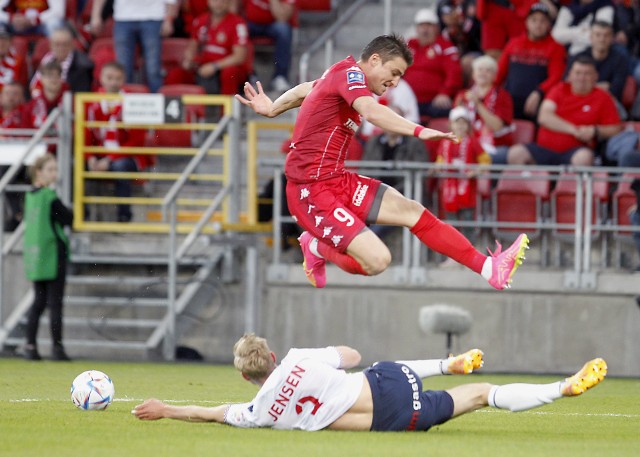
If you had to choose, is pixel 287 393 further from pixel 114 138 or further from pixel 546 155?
pixel 114 138

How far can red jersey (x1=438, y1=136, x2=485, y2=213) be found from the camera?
16.8 metres

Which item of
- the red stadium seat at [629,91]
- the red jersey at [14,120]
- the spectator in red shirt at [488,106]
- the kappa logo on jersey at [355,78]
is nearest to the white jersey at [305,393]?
the kappa logo on jersey at [355,78]

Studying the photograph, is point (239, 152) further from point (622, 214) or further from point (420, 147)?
point (622, 214)

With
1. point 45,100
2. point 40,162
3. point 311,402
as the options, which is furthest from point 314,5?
point 311,402

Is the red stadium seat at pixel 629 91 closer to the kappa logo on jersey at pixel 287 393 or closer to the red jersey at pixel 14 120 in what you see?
the red jersey at pixel 14 120

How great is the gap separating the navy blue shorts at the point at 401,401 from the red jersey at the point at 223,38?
11.0m

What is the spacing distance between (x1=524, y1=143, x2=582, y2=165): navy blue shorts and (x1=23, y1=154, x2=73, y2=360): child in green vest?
5.33 m

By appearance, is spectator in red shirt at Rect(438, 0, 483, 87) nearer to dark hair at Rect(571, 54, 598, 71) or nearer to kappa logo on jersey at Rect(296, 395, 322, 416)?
dark hair at Rect(571, 54, 598, 71)

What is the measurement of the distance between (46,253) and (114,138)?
7.86 feet

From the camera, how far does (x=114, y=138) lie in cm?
1828

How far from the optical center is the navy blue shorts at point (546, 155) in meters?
17.1

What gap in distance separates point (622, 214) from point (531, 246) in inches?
44.3

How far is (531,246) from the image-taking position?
17.3 m

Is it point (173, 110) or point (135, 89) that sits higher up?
point (135, 89)
